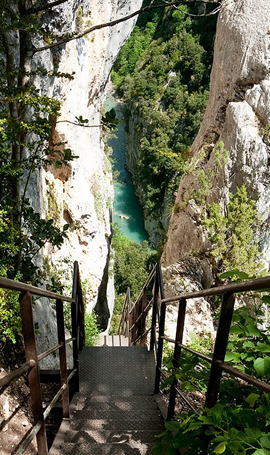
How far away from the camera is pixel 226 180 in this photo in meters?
10.3

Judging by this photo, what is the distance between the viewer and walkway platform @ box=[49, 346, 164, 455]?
1.94 m

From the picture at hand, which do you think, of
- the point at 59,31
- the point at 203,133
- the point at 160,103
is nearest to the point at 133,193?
the point at 160,103

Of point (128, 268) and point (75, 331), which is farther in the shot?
point (128, 268)

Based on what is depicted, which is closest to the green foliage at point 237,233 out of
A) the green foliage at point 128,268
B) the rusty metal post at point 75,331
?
the rusty metal post at point 75,331

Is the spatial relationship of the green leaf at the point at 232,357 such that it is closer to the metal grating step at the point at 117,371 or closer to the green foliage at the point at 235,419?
the green foliage at the point at 235,419

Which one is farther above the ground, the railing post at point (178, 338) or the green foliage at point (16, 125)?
the green foliage at point (16, 125)

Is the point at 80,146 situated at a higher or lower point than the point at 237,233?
higher

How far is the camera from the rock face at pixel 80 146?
5.91 m

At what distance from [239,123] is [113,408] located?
954 centimetres

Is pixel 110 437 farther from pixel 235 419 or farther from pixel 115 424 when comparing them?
pixel 235 419

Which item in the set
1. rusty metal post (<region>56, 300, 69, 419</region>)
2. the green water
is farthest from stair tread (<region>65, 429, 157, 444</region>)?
the green water

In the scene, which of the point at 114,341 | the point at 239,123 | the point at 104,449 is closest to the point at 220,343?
the point at 104,449

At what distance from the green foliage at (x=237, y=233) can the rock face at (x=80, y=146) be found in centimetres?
363

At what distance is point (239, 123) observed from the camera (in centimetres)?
1020
